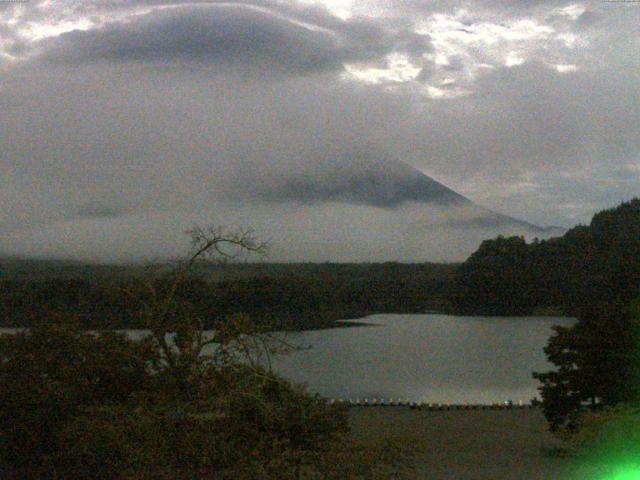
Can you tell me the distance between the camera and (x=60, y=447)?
906cm

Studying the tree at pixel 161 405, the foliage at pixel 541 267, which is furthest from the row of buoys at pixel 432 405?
the foliage at pixel 541 267

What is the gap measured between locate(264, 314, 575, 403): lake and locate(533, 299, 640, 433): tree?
5.29m

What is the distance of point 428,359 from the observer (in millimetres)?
39594

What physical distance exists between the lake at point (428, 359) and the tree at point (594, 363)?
529 centimetres

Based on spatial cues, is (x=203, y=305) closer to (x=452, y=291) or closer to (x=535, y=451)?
(x=535, y=451)

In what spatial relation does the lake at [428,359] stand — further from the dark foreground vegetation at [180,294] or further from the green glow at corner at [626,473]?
the green glow at corner at [626,473]

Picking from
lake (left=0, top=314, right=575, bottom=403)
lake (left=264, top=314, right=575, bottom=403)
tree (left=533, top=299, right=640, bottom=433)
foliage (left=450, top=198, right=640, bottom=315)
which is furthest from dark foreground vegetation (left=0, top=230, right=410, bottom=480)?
foliage (left=450, top=198, right=640, bottom=315)

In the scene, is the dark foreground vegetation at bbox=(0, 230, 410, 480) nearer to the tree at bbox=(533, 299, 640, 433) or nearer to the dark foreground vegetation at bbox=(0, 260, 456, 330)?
the dark foreground vegetation at bbox=(0, 260, 456, 330)

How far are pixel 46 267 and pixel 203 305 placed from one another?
Answer: 1179 cm

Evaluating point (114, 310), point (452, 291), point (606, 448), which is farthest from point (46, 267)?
point (452, 291)

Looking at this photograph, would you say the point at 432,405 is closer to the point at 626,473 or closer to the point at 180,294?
the point at 180,294

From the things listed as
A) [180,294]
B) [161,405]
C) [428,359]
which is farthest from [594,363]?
[428,359]

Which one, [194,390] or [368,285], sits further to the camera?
[368,285]

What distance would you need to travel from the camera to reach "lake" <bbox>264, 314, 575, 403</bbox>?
29.1 metres
